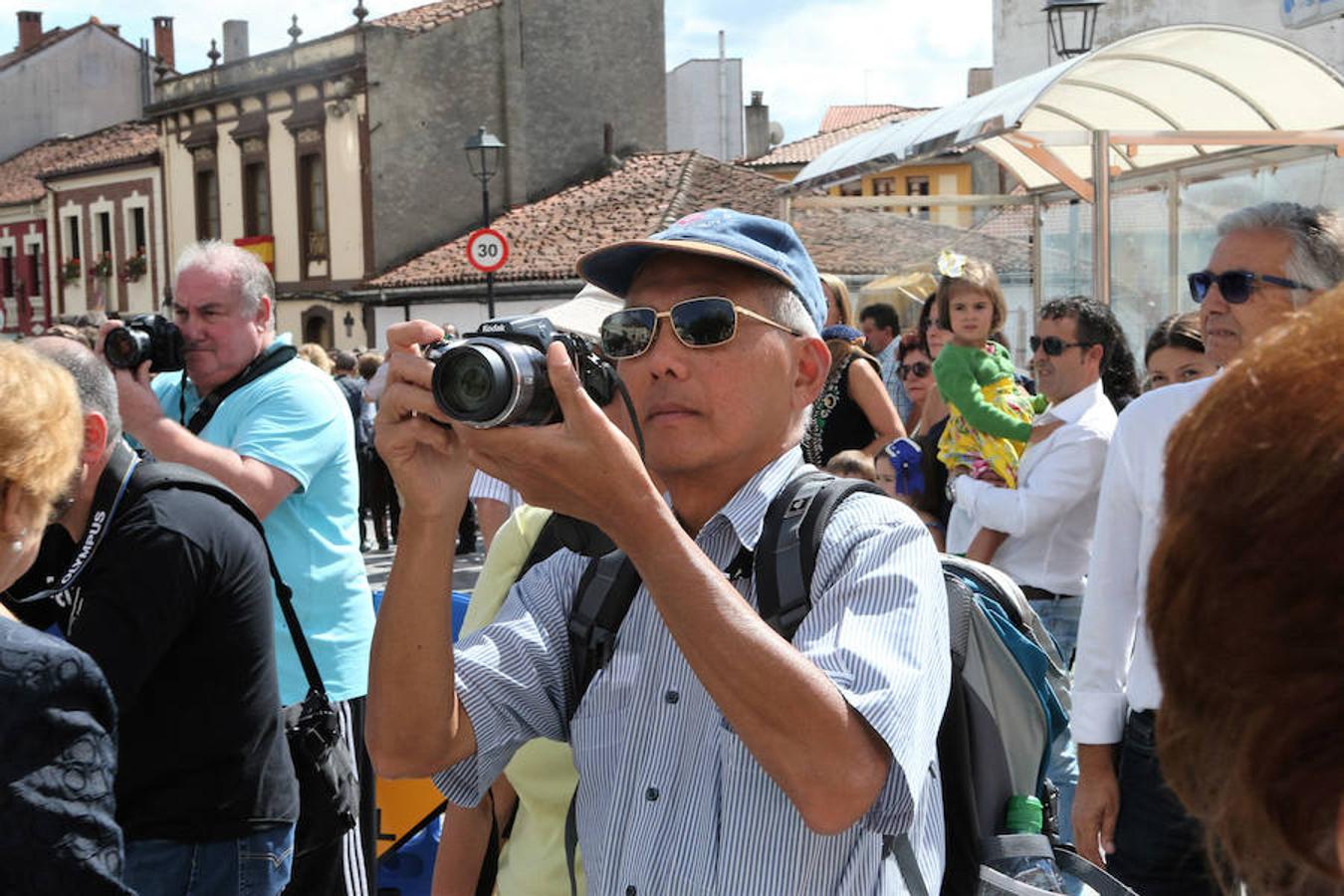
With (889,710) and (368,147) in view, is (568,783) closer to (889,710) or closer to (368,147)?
(889,710)

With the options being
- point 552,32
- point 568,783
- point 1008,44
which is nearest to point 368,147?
point 552,32

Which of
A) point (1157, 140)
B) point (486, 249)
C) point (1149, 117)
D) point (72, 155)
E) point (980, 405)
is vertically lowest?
point (980, 405)

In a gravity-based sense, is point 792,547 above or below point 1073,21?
below

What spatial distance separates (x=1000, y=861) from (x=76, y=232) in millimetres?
49278

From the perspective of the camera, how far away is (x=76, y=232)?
47375mm

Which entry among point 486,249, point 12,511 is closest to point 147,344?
point 12,511

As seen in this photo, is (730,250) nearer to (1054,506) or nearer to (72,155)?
(1054,506)

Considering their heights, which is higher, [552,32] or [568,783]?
[552,32]

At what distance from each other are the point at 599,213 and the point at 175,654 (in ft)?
108

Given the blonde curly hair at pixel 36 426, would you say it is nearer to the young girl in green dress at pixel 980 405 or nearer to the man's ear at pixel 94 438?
the man's ear at pixel 94 438

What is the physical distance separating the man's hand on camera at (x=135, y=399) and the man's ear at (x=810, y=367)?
8.04 ft

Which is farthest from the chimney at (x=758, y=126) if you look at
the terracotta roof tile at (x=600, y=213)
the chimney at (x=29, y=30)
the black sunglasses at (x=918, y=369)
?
the black sunglasses at (x=918, y=369)

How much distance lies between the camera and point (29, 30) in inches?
2207

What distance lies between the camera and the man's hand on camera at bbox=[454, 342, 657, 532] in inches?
72.5
